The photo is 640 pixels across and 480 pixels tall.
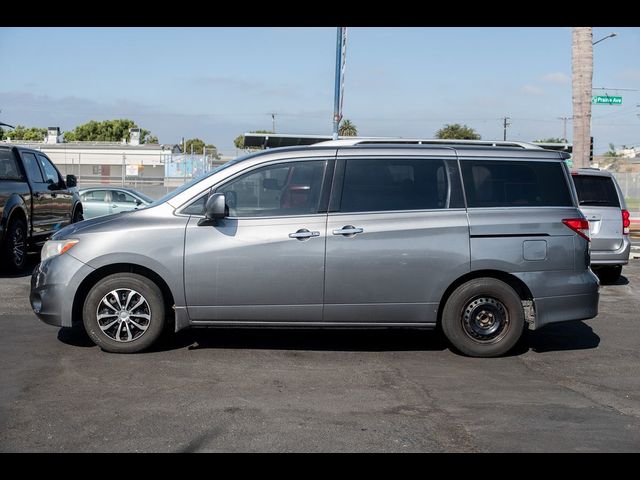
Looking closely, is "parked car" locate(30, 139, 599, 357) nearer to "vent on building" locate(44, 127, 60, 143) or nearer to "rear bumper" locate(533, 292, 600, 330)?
"rear bumper" locate(533, 292, 600, 330)

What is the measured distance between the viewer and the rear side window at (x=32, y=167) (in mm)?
12289

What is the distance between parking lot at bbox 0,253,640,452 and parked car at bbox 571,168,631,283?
11.2 feet

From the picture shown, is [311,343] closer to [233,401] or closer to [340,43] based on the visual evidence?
[233,401]

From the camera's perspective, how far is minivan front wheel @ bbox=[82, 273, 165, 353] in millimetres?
6746

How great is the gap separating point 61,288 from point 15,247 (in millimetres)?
5425

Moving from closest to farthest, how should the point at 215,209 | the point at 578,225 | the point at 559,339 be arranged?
1. the point at 215,209
2. the point at 578,225
3. the point at 559,339

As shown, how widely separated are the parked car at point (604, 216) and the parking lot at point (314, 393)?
3406 mm

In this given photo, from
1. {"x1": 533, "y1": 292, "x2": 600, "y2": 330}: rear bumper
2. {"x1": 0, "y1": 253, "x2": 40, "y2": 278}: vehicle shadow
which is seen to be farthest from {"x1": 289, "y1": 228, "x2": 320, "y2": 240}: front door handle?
{"x1": 0, "y1": 253, "x2": 40, "y2": 278}: vehicle shadow

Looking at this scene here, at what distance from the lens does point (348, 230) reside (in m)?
6.78

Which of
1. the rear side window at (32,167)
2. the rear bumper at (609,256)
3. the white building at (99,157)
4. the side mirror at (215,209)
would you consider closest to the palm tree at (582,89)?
the rear bumper at (609,256)

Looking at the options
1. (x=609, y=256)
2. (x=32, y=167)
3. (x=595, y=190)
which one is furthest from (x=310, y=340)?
(x=32, y=167)

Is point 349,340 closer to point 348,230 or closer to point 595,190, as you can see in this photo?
point 348,230

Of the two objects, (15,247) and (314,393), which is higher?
(15,247)
